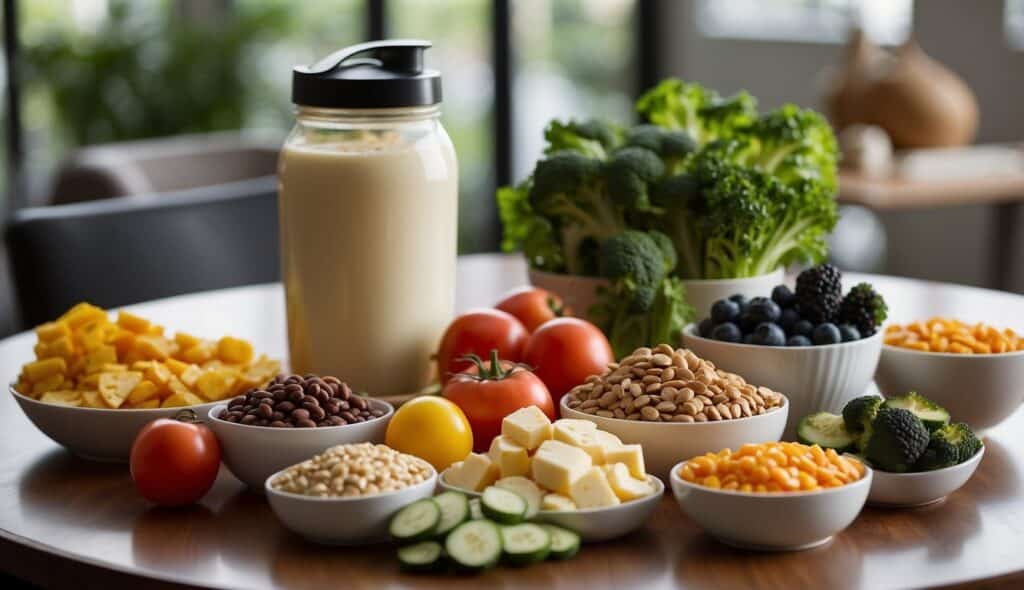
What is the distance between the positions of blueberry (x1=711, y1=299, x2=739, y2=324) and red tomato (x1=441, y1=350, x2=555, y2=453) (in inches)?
8.7

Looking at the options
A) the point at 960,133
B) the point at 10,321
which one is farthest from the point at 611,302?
the point at 10,321

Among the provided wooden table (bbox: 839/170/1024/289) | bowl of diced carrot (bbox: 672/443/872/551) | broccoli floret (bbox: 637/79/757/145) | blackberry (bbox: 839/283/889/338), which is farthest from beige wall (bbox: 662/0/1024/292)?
bowl of diced carrot (bbox: 672/443/872/551)

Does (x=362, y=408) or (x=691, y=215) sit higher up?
(x=691, y=215)

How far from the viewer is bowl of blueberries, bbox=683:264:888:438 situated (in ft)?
4.50

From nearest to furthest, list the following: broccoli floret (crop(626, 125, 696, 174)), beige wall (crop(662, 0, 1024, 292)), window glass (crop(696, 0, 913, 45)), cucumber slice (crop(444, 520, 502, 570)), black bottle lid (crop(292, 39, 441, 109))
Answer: cucumber slice (crop(444, 520, 502, 570)) < black bottle lid (crop(292, 39, 441, 109)) < broccoli floret (crop(626, 125, 696, 174)) < beige wall (crop(662, 0, 1024, 292)) < window glass (crop(696, 0, 913, 45))

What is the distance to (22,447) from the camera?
141 centimetres

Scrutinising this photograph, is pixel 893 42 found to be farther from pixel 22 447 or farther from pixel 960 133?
pixel 22 447

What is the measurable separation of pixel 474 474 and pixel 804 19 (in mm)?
4510

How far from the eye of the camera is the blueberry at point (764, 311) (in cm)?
140

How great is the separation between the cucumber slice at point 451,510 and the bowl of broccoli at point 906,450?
1.19 feet

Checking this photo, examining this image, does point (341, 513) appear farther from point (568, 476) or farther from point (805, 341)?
point (805, 341)

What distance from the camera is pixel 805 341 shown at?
1.38 m

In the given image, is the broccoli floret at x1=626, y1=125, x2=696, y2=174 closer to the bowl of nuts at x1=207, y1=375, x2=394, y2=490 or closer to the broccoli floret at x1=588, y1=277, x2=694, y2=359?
the broccoli floret at x1=588, y1=277, x2=694, y2=359

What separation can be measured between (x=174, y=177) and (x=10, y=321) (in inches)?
52.8
